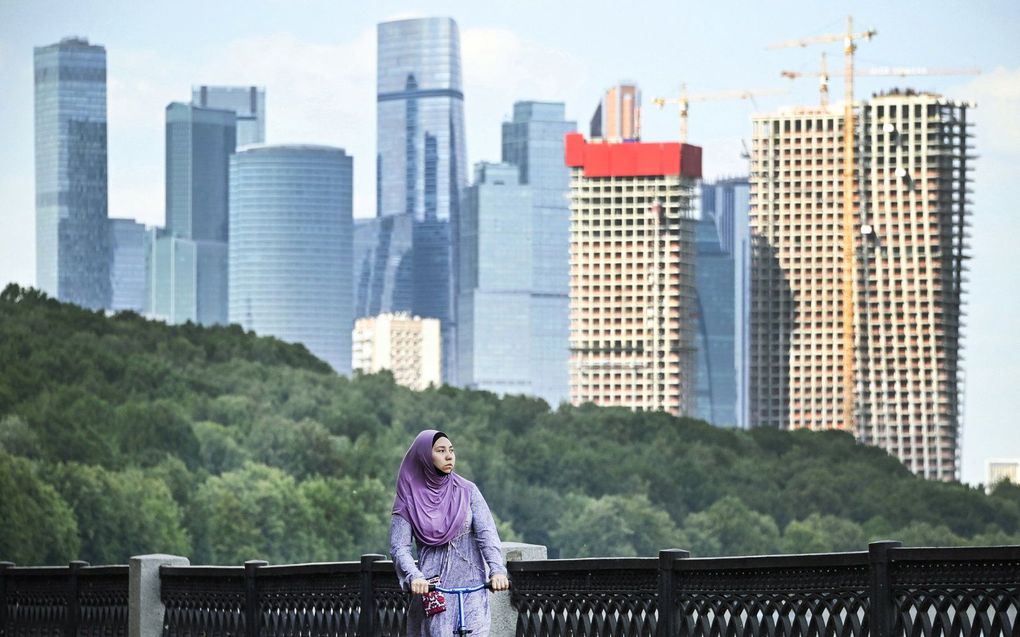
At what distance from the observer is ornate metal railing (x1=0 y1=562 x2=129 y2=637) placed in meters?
15.0

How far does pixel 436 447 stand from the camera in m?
10.6

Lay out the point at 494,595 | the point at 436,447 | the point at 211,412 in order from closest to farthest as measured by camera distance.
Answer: the point at 436,447, the point at 494,595, the point at 211,412

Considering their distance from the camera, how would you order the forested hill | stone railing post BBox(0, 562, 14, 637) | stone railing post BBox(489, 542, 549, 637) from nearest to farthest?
1. stone railing post BBox(489, 542, 549, 637)
2. stone railing post BBox(0, 562, 14, 637)
3. the forested hill

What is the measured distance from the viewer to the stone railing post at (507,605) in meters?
12.2

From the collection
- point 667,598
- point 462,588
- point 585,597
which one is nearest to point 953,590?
point 667,598

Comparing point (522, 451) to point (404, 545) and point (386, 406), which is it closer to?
point (386, 406)

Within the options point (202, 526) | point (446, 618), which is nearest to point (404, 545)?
point (446, 618)

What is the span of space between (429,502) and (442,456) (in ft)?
1.07

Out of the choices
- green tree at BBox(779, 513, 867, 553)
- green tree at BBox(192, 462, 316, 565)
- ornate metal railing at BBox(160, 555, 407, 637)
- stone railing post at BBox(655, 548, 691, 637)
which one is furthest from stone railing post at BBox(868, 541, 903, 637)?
green tree at BBox(779, 513, 867, 553)

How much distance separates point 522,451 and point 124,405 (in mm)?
38615

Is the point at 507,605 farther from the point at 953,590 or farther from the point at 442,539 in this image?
the point at 953,590

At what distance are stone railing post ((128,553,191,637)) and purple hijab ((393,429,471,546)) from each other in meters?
4.03

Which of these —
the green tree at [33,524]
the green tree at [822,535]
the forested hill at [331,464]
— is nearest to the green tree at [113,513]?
the forested hill at [331,464]

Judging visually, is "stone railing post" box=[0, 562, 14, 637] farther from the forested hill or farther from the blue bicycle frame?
the forested hill
